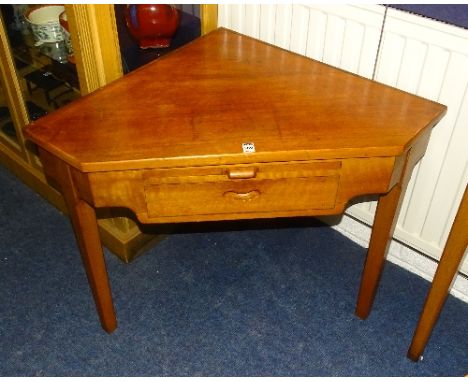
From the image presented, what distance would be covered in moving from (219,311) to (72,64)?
86 centimetres

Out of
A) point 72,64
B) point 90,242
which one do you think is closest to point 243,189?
point 90,242

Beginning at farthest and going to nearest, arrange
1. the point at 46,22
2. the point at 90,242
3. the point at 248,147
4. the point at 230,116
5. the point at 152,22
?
1. the point at 46,22
2. the point at 152,22
3. the point at 90,242
4. the point at 230,116
5. the point at 248,147

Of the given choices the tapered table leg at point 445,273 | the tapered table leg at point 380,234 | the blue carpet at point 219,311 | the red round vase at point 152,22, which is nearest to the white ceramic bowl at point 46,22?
the red round vase at point 152,22

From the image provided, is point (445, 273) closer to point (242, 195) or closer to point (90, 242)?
point (242, 195)

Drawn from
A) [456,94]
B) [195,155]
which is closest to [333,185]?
[195,155]

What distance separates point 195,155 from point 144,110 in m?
0.24

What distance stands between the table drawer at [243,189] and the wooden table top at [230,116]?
0.03 metres

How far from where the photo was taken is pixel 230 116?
1.29m

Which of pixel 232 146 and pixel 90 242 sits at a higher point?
pixel 232 146

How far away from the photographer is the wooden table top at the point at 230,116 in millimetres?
1173

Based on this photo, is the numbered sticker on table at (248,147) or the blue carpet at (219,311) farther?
the blue carpet at (219,311)

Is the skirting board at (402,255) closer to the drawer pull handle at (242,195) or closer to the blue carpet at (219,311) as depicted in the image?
the blue carpet at (219,311)

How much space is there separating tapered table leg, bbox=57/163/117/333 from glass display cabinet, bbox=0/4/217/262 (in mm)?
284

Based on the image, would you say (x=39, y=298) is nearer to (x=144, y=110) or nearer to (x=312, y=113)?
(x=144, y=110)
